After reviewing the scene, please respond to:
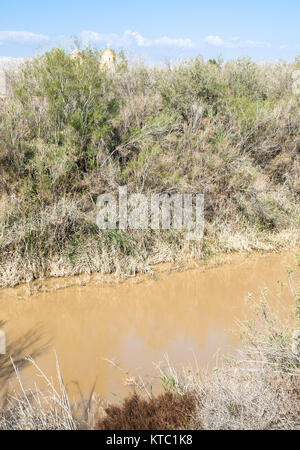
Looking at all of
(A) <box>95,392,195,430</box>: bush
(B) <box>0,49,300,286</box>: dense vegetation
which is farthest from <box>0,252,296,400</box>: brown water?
(A) <box>95,392,195,430</box>: bush

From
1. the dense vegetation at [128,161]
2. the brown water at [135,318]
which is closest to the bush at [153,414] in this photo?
the brown water at [135,318]

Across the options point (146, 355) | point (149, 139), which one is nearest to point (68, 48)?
point (149, 139)

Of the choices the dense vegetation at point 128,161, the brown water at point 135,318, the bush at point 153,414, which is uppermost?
the dense vegetation at point 128,161

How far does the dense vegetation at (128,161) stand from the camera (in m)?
7.47

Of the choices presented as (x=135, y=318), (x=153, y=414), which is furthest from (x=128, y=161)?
(x=153, y=414)

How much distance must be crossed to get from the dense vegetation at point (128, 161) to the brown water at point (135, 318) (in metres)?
0.61

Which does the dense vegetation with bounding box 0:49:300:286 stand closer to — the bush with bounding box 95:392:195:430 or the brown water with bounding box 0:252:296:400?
the brown water with bounding box 0:252:296:400

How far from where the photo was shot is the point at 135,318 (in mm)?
6465

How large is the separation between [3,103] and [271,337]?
739cm

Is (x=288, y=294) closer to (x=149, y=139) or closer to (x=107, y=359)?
(x=107, y=359)

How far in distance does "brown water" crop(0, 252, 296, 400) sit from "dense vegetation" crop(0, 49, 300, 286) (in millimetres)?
607

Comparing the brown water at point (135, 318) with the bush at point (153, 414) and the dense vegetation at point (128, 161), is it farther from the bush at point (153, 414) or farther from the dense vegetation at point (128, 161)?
the bush at point (153, 414)

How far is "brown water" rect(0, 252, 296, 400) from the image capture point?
5.11m

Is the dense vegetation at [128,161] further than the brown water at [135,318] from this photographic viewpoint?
Yes
